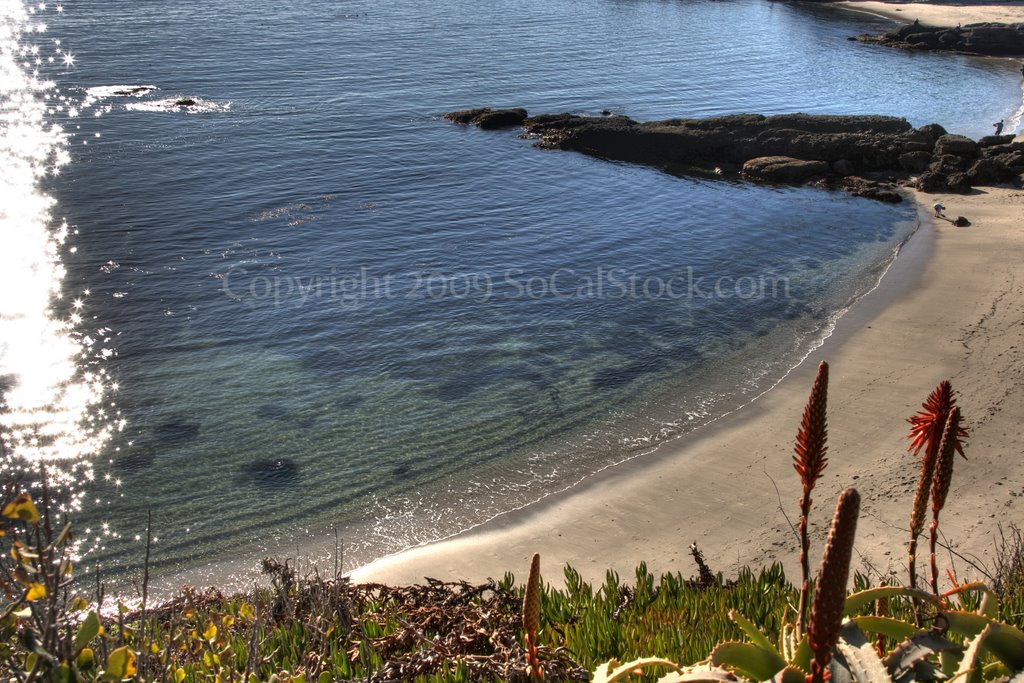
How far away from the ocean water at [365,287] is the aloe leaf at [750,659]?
10.6 meters

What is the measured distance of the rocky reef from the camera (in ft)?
114

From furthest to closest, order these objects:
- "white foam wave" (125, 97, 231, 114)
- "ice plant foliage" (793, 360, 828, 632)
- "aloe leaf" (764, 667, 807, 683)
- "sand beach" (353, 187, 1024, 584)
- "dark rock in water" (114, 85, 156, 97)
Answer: "dark rock in water" (114, 85, 156, 97)
"white foam wave" (125, 97, 231, 114)
"sand beach" (353, 187, 1024, 584)
"aloe leaf" (764, 667, 807, 683)
"ice plant foliage" (793, 360, 828, 632)

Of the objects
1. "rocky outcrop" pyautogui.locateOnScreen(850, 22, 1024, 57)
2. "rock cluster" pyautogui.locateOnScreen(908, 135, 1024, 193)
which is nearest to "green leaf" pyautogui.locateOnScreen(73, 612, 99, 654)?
"rock cluster" pyautogui.locateOnScreen(908, 135, 1024, 193)

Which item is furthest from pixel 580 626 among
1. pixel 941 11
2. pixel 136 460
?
pixel 941 11

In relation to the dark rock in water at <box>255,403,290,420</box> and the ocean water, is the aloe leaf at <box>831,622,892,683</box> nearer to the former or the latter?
the ocean water

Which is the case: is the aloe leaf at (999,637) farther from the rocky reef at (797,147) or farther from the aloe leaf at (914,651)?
the rocky reef at (797,147)

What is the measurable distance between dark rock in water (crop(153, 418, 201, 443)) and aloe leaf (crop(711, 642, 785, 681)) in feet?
48.2

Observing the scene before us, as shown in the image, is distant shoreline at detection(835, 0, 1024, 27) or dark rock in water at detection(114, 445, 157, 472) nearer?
dark rock in water at detection(114, 445, 157, 472)

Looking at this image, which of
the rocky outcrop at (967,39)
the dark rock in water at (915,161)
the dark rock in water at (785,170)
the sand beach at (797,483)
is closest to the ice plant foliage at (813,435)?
the sand beach at (797,483)

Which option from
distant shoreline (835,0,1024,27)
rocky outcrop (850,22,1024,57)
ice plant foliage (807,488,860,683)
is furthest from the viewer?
distant shoreline (835,0,1024,27)

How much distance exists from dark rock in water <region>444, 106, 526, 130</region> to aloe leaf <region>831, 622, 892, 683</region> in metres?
39.8

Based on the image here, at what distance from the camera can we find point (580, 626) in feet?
22.5

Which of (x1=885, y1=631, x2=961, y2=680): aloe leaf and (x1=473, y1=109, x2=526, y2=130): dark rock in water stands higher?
(x1=885, y1=631, x2=961, y2=680): aloe leaf

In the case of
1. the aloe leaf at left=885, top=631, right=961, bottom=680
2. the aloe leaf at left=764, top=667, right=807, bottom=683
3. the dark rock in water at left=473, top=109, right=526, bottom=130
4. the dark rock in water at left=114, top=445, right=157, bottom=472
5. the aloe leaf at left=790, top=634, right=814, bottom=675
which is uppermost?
the aloe leaf at left=764, top=667, right=807, bottom=683
